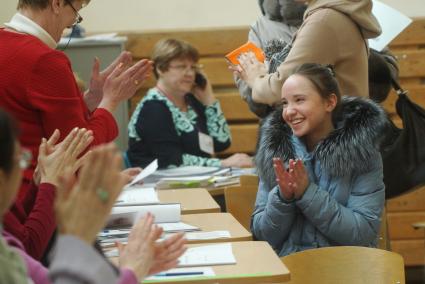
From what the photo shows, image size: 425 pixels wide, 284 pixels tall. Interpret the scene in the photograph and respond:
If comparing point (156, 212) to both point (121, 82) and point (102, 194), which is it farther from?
point (102, 194)

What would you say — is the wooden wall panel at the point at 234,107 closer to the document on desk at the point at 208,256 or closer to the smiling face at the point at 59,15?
the smiling face at the point at 59,15

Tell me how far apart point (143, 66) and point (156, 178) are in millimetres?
1659

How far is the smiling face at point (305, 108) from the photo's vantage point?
10.7ft

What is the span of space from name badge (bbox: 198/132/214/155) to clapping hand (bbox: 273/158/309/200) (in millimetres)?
2169

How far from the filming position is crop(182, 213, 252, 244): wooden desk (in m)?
2.82

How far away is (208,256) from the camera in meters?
2.54

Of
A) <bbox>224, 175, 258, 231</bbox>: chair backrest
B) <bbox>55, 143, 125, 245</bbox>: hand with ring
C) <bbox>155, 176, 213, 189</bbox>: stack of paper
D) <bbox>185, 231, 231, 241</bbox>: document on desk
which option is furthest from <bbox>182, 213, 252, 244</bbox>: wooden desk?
<bbox>55, 143, 125, 245</bbox>: hand with ring

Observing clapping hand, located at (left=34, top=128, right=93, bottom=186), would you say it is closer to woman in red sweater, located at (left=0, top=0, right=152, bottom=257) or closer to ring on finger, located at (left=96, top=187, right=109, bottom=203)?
woman in red sweater, located at (left=0, top=0, right=152, bottom=257)

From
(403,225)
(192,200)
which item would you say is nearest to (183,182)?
(192,200)

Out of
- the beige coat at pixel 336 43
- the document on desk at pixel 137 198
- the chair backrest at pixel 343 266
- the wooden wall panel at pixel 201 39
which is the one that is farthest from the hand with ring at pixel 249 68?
the wooden wall panel at pixel 201 39

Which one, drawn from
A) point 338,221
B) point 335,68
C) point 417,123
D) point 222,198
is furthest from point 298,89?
point 222,198

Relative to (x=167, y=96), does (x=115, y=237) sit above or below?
above

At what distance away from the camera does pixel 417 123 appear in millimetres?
3775

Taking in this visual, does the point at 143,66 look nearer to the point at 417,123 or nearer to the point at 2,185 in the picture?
the point at 417,123
